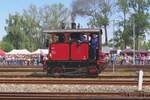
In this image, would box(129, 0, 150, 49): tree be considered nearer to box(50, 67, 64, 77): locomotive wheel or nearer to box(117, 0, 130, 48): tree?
box(117, 0, 130, 48): tree

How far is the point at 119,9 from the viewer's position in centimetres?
8406

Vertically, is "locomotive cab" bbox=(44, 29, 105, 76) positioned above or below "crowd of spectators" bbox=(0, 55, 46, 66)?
above

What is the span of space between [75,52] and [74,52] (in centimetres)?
6

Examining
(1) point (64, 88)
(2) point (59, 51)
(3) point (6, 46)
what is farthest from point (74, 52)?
(3) point (6, 46)

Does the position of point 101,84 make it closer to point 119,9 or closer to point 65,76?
point 65,76

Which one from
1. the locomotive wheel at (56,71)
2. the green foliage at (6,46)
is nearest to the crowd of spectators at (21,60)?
the locomotive wheel at (56,71)

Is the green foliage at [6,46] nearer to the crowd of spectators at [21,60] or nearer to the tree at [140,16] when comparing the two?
the tree at [140,16]

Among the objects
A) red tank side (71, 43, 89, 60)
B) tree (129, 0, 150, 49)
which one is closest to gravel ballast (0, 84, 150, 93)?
red tank side (71, 43, 89, 60)

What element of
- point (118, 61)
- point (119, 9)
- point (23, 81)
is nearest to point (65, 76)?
point (23, 81)

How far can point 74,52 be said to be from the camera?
26.7 metres

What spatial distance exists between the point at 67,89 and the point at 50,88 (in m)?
0.78

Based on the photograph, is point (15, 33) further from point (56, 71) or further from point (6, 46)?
point (56, 71)

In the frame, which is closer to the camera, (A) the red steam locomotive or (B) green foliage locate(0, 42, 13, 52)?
(A) the red steam locomotive

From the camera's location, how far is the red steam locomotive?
26.3 metres
